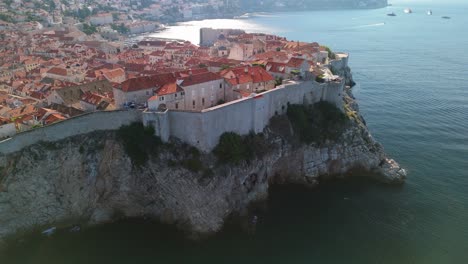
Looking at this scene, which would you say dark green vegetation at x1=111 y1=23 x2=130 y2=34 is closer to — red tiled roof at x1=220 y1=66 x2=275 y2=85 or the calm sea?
red tiled roof at x1=220 y1=66 x2=275 y2=85

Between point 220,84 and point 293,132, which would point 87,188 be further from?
point 293,132

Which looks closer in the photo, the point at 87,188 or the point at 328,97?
the point at 87,188

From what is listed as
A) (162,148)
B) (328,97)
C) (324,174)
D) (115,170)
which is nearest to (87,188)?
(115,170)

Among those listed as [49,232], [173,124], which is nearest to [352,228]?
[173,124]

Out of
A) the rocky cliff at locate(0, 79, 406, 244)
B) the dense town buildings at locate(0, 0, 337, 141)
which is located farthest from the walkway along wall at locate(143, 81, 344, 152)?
the dense town buildings at locate(0, 0, 337, 141)

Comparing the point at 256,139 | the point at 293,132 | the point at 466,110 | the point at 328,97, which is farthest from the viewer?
the point at 466,110

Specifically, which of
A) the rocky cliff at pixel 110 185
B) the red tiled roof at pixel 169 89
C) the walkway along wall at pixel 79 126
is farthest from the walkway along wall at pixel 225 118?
the red tiled roof at pixel 169 89
